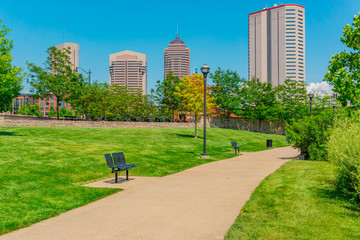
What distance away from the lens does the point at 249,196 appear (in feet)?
27.8

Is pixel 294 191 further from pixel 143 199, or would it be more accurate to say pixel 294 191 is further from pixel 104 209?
pixel 104 209

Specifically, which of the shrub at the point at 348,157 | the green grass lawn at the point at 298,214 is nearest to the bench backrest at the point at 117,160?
the green grass lawn at the point at 298,214

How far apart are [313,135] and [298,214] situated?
1269 centimetres

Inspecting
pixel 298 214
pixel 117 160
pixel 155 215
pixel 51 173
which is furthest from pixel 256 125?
pixel 155 215

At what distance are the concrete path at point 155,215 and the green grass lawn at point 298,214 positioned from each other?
1.21 feet

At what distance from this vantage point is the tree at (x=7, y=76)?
22.3 metres

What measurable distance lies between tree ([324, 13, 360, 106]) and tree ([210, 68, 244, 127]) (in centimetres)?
4292

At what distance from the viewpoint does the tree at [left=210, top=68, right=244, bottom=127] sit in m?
64.6

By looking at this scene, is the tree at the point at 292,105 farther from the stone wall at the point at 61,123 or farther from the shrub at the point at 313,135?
the shrub at the point at 313,135

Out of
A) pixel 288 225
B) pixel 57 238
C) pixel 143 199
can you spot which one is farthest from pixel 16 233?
pixel 288 225

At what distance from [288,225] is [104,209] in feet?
13.3

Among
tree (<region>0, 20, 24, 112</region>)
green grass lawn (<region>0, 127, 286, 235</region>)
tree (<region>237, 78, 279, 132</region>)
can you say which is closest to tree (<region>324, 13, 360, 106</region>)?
green grass lawn (<region>0, 127, 286, 235</region>)

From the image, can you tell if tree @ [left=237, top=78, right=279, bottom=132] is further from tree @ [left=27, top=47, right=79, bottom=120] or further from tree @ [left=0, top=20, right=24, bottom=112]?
tree @ [left=0, top=20, right=24, bottom=112]

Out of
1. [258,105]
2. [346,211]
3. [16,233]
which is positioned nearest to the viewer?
[16,233]
